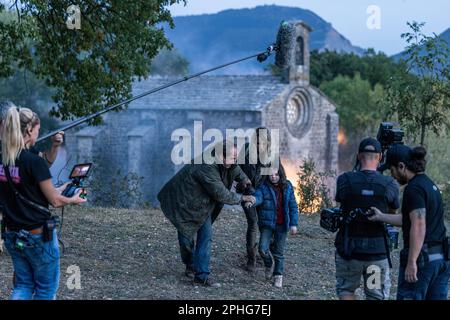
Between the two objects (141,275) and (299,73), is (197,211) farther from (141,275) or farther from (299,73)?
(299,73)

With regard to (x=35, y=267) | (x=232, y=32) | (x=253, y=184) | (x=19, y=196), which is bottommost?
(x=35, y=267)

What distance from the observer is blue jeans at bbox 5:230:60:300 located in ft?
20.6

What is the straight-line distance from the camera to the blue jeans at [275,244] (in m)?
9.46

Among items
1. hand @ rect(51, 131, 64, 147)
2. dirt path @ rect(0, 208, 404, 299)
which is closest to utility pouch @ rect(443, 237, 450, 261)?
dirt path @ rect(0, 208, 404, 299)

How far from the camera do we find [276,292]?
934 cm

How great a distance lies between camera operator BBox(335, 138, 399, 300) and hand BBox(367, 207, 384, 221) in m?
0.06

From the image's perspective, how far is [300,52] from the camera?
4791cm

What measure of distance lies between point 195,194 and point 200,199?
0.27ft

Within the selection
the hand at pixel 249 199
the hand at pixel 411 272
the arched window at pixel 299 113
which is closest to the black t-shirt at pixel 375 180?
the hand at pixel 411 272

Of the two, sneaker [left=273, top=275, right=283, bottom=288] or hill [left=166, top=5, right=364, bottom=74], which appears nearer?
sneaker [left=273, top=275, right=283, bottom=288]

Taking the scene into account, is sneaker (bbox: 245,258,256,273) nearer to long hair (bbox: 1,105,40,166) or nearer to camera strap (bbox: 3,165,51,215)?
camera strap (bbox: 3,165,51,215)

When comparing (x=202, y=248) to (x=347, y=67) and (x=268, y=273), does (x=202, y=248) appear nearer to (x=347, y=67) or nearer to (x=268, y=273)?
(x=268, y=273)

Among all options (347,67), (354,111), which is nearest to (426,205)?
(354,111)
